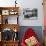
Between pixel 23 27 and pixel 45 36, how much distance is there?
746 mm

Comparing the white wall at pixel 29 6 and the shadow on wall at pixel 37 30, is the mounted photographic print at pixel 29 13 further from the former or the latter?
the shadow on wall at pixel 37 30

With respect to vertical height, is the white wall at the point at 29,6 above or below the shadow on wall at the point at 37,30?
above

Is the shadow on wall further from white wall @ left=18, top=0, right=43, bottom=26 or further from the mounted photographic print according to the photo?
the mounted photographic print

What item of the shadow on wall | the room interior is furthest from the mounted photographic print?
the shadow on wall

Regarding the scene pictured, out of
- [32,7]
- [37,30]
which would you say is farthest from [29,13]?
[37,30]

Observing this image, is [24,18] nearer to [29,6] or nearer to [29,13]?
[29,13]

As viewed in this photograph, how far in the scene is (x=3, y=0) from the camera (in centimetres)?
492

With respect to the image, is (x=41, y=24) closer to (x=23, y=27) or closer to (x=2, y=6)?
(x=23, y=27)

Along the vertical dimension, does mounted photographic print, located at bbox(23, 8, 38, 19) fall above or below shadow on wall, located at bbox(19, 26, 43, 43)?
above

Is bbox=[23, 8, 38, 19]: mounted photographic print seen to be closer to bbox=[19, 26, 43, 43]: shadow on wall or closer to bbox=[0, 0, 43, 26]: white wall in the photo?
bbox=[0, 0, 43, 26]: white wall

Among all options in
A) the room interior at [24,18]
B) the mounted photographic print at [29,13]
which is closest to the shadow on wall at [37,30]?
the room interior at [24,18]

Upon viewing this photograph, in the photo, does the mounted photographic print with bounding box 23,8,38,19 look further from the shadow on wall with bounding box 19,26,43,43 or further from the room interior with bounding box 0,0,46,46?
the shadow on wall with bounding box 19,26,43,43

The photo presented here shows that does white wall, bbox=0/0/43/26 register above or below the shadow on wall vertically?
above

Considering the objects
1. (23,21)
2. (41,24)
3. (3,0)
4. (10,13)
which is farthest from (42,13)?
(3,0)
